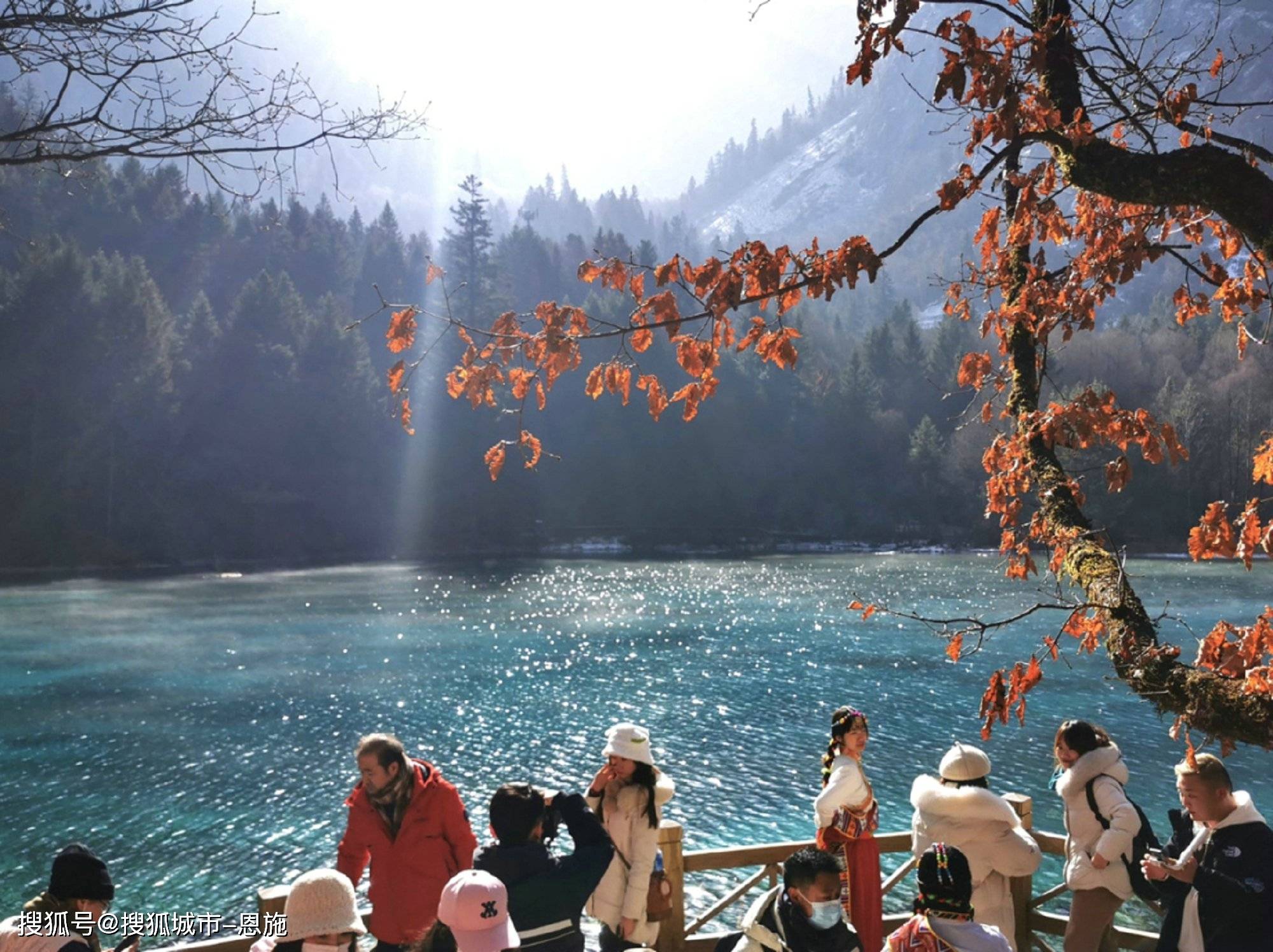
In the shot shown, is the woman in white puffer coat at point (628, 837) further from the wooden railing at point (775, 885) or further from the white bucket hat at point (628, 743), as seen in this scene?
the wooden railing at point (775, 885)

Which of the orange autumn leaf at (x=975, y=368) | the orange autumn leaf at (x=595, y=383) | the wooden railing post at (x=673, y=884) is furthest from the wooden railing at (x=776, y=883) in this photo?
the orange autumn leaf at (x=595, y=383)

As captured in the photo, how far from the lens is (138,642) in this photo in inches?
984

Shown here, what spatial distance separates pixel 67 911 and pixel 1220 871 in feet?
12.8

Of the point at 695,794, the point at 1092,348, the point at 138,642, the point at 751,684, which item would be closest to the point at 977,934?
the point at 695,794

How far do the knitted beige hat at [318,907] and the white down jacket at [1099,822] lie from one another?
313cm

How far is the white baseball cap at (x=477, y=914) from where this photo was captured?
296 cm

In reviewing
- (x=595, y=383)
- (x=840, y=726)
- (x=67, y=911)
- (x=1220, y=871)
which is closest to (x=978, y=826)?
(x=840, y=726)

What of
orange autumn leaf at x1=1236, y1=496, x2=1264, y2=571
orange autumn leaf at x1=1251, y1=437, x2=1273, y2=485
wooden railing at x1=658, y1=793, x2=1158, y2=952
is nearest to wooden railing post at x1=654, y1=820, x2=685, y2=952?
wooden railing at x1=658, y1=793, x2=1158, y2=952

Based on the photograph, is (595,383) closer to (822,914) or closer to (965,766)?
(822,914)

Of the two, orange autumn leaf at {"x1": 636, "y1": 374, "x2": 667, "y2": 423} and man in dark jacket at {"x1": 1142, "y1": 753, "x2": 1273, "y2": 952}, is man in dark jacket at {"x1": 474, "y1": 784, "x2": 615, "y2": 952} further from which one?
man in dark jacket at {"x1": 1142, "y1": 753, "x2": 1273, "y2": 952}

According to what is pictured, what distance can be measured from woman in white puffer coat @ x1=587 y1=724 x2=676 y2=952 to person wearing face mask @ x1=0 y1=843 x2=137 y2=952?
1839 mm

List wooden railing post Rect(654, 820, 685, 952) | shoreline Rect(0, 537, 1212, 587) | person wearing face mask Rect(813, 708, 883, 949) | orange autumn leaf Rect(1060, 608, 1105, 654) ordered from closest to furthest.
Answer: orange autumn leaf Rect(1060, 608, 1105, 654), person wearing face mask Rect(813, 708, 883, 949), wooden railing post Rect(654, 820, 685, 952), shoreline Rect(0, 537, 1212, 587)

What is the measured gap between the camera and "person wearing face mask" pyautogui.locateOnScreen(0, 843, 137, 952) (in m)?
2.82

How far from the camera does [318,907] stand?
2.96 m
